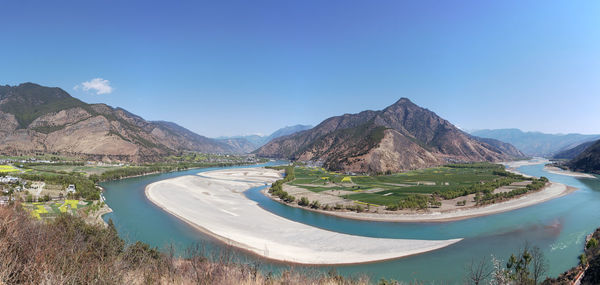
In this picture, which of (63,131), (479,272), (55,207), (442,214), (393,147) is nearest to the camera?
(479,272)

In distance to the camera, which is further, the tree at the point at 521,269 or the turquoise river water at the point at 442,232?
the turquoise river water at the point at 442,232

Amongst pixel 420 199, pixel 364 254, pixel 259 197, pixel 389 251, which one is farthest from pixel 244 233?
pixel 420 199

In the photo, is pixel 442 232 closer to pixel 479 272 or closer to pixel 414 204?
pixel 479 272

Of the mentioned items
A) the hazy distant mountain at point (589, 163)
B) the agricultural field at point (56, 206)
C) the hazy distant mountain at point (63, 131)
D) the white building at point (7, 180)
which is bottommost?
the agricultural field at point (56, 206)

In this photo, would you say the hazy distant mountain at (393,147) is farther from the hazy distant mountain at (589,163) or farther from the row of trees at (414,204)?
the row of trees at (414,204)

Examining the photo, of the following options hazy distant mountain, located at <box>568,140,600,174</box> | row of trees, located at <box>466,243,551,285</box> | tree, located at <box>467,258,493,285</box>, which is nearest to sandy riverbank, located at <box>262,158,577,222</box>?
row of trees, located at <box>466,243,551,285</box>

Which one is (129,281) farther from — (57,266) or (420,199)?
(420,199)

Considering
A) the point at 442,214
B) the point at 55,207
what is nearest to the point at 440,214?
the point at 442,214

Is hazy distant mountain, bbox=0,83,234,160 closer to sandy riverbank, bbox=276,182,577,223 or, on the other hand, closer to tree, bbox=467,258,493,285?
sandy riverbank, bbox=276,182,577,223

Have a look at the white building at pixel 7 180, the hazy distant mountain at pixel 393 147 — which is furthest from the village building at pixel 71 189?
the hazy distant mountain at pixel 393 147

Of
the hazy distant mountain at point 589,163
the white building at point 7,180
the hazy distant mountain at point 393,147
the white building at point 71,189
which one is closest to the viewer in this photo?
the white building at point 71,189
